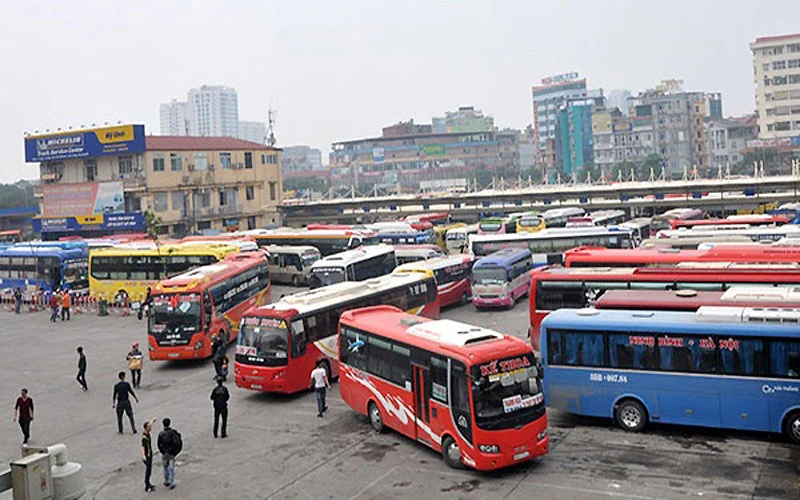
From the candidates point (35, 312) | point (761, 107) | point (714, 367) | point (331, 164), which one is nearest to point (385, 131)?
point (331, 164)

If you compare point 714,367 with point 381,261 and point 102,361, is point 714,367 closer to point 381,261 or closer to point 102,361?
point 102,361

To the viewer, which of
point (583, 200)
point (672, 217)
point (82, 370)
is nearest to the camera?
point (82, 370)

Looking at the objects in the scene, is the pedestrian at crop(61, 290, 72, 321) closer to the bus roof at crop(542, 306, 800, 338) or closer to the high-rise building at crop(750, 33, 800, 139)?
the bus roof at crop(542, 306, 800, 338)

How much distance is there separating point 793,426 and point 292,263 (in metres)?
30.3

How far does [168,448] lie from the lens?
47.0ft

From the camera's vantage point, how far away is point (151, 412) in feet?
64.5

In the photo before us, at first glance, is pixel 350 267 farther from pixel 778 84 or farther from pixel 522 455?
pixel 778 84

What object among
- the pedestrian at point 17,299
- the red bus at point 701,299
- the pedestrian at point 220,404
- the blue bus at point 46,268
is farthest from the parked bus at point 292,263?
the red bus at point 701,299

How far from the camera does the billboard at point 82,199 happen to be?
6291cm

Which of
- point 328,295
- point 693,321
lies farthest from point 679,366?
point 328,295

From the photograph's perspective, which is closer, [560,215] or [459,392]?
[459,392]

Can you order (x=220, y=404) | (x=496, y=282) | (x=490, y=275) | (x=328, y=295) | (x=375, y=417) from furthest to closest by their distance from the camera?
1. (x=490, y=275)
2. (x=496, y=282)
3. (x=328, y=295)
4. (x=220, y=404)
5. (x=375, y=417)

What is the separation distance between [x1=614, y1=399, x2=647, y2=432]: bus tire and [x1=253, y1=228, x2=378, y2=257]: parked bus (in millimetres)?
29388

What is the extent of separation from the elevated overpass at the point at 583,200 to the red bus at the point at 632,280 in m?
37.7
